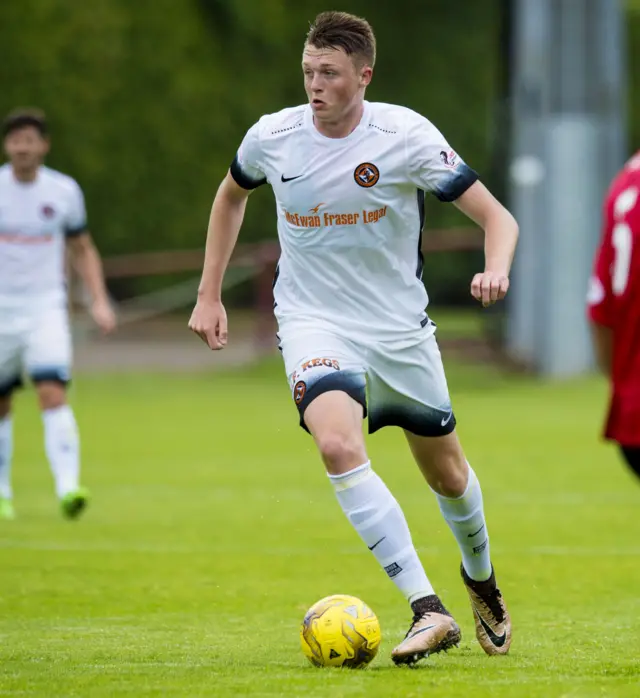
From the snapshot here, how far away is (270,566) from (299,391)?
312cm

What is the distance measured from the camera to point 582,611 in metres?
7.36

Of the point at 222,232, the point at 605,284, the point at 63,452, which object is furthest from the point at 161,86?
the point at 605,284

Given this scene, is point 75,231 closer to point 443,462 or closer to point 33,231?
point 33,231

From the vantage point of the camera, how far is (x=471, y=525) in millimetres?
6371

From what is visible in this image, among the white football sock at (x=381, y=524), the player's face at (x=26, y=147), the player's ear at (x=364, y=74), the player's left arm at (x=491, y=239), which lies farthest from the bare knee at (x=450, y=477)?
the player's face at (x=26, y=147)

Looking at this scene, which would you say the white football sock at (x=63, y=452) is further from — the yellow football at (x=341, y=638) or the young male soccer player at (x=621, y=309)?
the young male soccer player at (x=621, y=309)

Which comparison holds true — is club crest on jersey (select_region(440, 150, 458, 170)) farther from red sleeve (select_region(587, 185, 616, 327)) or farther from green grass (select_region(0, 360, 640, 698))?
green grass (select_region(0, 360, 640, 698))

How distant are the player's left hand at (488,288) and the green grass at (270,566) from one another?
49.7 inches

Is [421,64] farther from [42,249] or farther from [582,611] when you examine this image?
[582,611]

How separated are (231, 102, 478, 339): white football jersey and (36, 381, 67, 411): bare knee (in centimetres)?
466

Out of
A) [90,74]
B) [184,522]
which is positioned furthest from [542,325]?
[184,522]

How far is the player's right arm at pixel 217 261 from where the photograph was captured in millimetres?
6445

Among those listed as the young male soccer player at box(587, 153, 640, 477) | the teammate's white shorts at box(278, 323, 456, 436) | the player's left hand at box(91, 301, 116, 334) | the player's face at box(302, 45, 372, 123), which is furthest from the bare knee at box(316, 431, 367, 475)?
the player's left hand at box(91, 301, 116, 334)

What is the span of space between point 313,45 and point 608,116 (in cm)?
2143
